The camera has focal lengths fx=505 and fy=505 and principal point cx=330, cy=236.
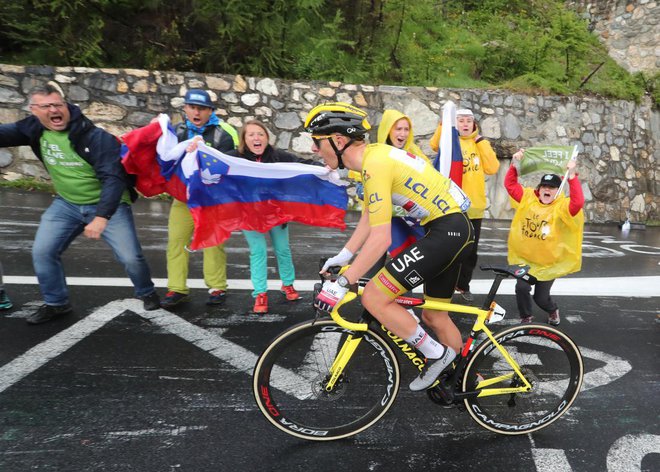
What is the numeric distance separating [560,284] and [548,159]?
2350 millimetres

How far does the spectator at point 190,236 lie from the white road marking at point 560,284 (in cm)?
50

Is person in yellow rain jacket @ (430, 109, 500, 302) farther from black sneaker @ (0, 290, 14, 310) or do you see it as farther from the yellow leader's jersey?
black sneaker @ (0, 290, 14, 310)

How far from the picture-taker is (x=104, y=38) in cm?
1134

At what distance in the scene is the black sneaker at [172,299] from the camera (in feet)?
17.1

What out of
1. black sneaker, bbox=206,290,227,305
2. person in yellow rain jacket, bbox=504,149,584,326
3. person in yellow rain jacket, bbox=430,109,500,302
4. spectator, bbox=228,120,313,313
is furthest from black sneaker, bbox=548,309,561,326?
black sneaker, bbox=206,290,227,305

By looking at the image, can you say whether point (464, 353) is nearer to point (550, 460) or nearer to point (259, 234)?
point (550, 460)

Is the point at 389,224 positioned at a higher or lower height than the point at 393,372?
higher

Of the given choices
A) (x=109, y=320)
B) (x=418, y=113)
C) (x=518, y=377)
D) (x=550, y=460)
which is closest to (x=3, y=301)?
(x=109, y=320)

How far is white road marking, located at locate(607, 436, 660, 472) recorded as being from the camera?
3.00m

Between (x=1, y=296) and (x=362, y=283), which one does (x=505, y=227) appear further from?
(x=1, y=296)

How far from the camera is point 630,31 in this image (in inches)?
Answer: 607

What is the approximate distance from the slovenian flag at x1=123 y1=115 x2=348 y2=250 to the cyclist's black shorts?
7.65 ft

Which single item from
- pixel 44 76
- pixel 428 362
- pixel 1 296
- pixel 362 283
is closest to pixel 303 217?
pixel 362 283

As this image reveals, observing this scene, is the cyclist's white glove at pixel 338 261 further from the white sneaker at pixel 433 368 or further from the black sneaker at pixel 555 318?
the black sneaker at pixel 555 318
